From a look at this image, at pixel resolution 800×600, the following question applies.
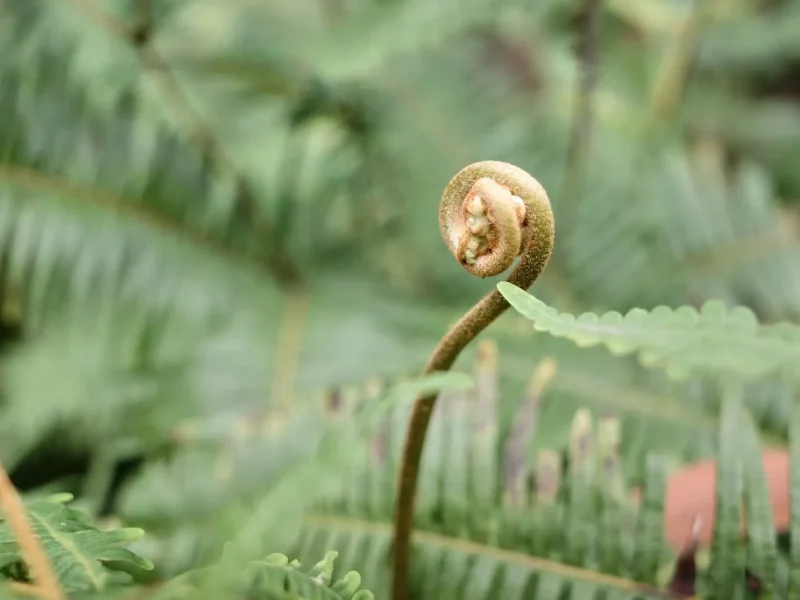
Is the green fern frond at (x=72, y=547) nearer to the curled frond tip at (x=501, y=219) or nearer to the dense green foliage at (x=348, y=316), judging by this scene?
the dense green foliage at (x=348, y=316)

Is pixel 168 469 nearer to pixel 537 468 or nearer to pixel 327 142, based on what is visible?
pixel 537 468

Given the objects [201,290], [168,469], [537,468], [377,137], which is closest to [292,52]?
[377,137]

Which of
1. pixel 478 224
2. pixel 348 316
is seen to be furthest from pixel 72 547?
pixel 348 316

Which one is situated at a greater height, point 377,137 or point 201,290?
point 377,137

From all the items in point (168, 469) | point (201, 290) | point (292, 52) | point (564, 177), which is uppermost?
point (292, 52)

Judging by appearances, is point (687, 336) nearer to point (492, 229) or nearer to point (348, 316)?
point (492, 229)

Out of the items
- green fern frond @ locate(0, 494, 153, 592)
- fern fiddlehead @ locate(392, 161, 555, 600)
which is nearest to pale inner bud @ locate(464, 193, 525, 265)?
fern fiddlehead @ locate(392, 161, 555, 600)
